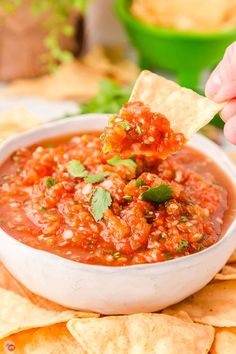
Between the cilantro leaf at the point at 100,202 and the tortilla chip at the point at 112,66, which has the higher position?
the cilantro leaf at the point at 100,202

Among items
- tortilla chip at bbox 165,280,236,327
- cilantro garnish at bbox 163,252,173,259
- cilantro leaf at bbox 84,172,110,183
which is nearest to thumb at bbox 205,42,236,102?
cilantro leaf at bbox 84,172,110,183

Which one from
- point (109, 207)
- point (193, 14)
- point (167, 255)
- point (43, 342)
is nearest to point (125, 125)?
point (109, 207)

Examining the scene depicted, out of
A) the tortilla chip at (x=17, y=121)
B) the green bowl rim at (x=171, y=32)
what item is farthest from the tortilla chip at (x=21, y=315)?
the green bowl rim at (x=171, y=32)

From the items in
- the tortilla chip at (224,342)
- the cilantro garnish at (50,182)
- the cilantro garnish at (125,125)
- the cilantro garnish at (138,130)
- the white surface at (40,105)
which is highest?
the cilantro garnish at (125,125)

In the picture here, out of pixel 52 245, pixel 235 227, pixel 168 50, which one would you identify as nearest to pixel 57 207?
pixel 52 245

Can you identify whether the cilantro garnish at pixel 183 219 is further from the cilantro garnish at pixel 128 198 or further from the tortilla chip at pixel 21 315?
the tortilla chip at pixel 21 315

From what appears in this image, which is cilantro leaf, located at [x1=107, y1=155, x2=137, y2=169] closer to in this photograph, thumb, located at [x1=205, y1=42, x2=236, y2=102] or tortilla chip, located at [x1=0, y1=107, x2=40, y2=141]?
thumb, located at [x1=205, y1=42, x2=236, y2=102]

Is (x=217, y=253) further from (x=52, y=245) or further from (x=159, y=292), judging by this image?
(x=52, y=245)
